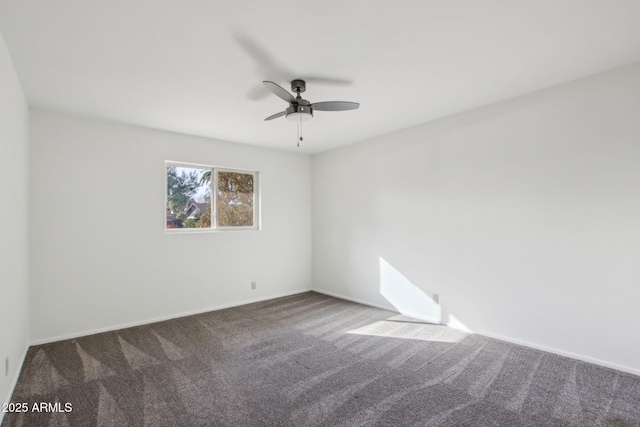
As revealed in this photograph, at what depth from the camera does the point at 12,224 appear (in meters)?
2.38

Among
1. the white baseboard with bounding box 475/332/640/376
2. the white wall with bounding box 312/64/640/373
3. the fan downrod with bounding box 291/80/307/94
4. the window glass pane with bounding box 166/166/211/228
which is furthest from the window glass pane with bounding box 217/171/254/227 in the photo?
the white baseboard with bounding box 475/332/640/376

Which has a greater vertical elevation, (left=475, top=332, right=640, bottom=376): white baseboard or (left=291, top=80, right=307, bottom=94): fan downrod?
(left=291, top=80, right=307, bottom=94): fan downrod

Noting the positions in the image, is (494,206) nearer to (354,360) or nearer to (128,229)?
(354,360)

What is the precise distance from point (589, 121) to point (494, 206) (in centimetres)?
108

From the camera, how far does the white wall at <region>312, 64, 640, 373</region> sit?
2.56 m

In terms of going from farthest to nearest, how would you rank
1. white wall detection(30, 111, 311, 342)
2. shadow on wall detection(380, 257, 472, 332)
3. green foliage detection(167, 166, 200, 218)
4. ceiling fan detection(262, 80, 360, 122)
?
1. green foliage detection(167, 166, 200, 218)
2. shadow on wall detection(380, 257, 472, 332)
3. white wall detection(30, 111, 311, 342)
4. ceiling fan detection(262, 80, 360, 122)

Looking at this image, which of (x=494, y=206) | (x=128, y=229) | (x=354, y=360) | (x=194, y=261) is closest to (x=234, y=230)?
(x=194, y=261)

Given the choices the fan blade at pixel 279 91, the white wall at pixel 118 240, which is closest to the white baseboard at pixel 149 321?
the white wall at pixel 118 240

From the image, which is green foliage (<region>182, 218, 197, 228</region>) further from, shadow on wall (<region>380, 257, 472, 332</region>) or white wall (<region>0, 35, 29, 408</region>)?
shadow on wall (<region>380, 257, 472, 332</region>)

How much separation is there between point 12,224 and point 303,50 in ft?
8.70

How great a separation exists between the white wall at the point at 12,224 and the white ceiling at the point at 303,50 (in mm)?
266

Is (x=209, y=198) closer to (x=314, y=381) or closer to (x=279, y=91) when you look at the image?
(x=279, y=91)

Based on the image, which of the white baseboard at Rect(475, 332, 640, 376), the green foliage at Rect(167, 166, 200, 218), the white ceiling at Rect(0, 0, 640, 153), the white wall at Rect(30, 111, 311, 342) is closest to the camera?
the white ceiling at Rect(0, 0, 640, 153)

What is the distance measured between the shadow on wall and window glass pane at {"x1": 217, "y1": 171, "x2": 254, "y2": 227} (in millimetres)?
2290
